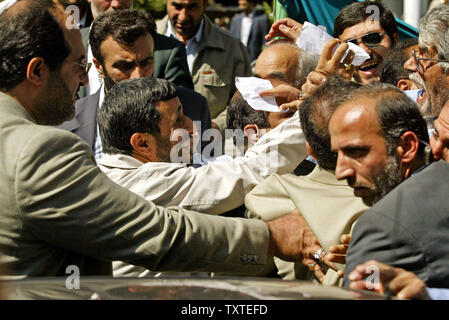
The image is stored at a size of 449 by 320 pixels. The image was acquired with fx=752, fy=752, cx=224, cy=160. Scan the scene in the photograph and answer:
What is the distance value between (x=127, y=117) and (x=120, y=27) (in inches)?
62.7

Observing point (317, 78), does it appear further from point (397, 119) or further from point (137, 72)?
point (137, 72)

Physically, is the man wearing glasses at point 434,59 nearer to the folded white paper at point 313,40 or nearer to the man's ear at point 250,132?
the folded white paper at point 313,40

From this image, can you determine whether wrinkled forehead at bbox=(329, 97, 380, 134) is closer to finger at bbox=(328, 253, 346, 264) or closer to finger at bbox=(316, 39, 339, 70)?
finger at bbox=(328, 253, 346, 264)

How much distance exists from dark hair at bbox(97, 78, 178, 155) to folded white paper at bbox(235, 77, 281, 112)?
60 cm

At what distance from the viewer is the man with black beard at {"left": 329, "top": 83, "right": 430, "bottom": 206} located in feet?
10.1

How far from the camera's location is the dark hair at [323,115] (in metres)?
3.41

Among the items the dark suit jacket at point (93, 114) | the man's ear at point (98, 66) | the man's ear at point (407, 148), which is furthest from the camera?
the man's ear at point (98, 66)

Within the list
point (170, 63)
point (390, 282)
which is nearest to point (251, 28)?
point (170, 63)

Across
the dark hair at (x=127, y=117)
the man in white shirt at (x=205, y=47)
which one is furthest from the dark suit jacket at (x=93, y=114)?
the man in white shirt at (x=205, y=47)

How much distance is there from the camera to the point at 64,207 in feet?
9.01

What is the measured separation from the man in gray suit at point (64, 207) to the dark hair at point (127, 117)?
0.58 metres

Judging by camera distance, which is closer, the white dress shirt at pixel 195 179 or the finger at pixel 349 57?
the white dress shirt at pixel 195 179

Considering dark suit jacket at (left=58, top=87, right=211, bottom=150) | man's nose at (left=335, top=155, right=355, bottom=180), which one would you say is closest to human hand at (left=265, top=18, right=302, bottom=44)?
dark suit jacket at (left=58, top=87, right=211, bottom=150)
